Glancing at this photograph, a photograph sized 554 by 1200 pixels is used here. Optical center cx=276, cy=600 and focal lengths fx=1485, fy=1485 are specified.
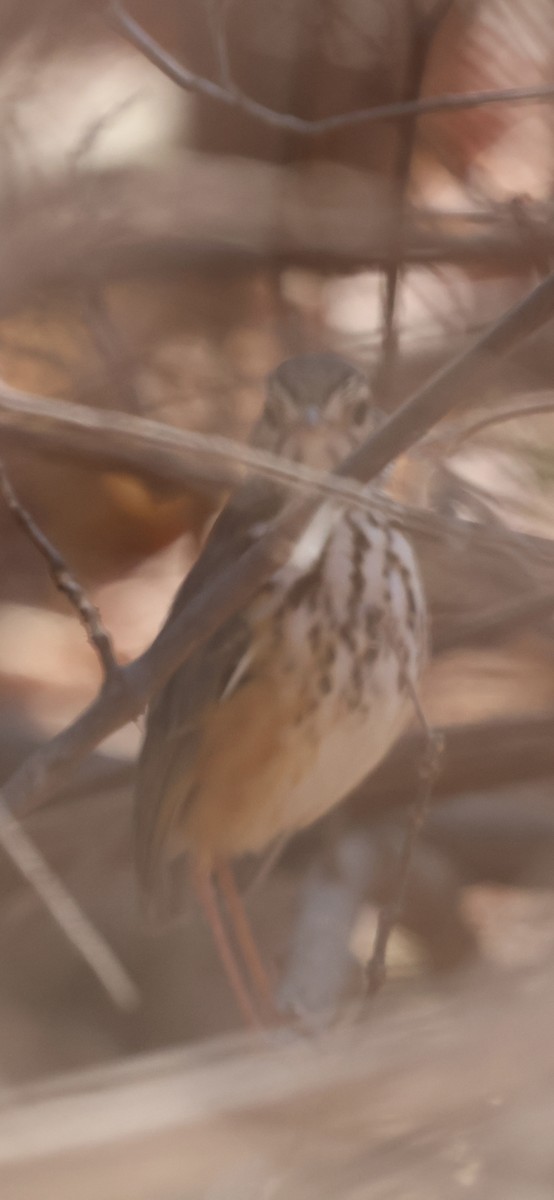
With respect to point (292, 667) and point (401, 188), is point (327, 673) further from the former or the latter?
point (401, 188)

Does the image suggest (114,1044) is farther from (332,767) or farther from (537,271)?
(537,271)

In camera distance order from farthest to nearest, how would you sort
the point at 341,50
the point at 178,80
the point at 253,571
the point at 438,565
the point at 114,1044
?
the point at 341,50
the point at 114,1044
the point at 438,565
the point at 178,80
the point at 253,571

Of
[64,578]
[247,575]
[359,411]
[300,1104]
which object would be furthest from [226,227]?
[300,1104]

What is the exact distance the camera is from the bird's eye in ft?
6.66

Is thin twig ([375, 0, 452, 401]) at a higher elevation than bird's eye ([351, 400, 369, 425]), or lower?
higher

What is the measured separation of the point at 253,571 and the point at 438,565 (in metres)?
0.86

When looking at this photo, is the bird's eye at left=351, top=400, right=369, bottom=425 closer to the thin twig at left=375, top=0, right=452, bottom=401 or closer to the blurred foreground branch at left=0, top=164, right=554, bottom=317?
the thin twig at left=375, top=0, right=452, bottom=401

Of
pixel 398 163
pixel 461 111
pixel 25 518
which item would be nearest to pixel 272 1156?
pixel 25 518

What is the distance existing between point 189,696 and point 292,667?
0.18 meters

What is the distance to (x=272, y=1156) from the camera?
0.83 meters

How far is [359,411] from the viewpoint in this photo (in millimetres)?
2043

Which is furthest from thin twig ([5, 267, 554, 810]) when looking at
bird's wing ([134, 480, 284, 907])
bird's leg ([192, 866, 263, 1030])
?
bird's leg ([192, 866, 263, 1030])

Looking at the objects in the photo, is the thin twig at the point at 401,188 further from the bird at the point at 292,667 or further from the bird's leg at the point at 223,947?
the bird's leg at the point at 223,947

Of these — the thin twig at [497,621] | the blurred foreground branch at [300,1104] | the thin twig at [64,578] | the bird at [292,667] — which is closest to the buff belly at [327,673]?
the bird at [292,667]
